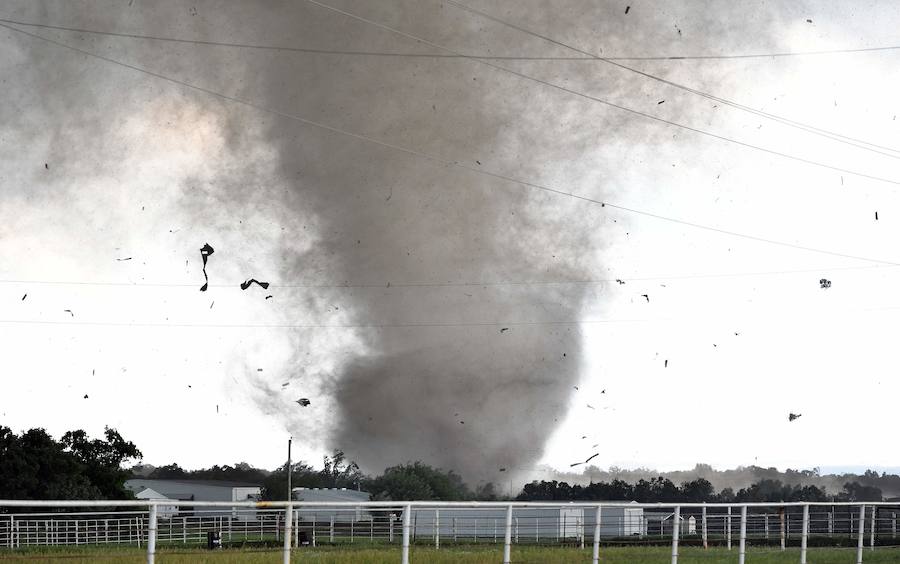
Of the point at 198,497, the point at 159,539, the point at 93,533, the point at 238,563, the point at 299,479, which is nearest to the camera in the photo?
the point at 238,563

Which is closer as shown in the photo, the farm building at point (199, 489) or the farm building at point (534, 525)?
the farm building at point (534, 525)

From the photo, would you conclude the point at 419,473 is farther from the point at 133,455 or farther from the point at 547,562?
the point at 547,562

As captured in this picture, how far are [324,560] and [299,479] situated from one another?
12670cm

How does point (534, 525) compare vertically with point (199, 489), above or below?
above

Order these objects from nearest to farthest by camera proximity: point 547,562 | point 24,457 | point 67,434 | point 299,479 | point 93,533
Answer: point 547,562 → point 93,533 → point 24,457 → point 67,434 → point 299,479

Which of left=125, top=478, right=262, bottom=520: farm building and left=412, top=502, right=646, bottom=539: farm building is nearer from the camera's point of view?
left=412, top=502, right=646, bottom=539: farm building

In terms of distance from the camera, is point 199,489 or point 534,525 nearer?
point 534,525

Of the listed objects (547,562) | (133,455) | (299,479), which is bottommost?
(299,479)

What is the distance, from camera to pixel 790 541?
45656 mm

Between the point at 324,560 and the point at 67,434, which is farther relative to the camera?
the point at 67,434

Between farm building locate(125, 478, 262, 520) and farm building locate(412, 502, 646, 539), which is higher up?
farm building locate(412, 502, 646, 539)

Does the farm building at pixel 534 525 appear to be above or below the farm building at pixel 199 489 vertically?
above

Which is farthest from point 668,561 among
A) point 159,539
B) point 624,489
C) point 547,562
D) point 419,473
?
point 419,473

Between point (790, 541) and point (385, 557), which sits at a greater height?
point (385, 557)
